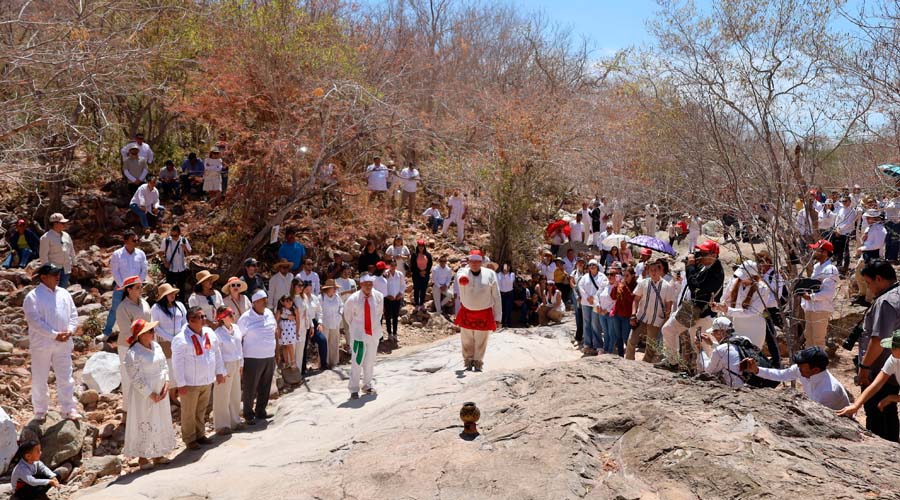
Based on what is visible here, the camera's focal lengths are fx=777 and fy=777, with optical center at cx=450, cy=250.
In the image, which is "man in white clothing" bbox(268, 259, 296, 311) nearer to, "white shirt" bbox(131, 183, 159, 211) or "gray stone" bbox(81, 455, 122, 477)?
"gray stone" bbox(81, 455, 122, 477)

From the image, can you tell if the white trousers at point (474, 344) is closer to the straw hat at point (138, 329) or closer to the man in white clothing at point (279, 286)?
the man in white clothing at point (279, 286)

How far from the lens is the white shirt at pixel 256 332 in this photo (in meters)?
8.70

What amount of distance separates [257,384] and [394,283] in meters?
4.24

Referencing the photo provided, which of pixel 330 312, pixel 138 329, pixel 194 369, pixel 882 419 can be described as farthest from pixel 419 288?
pixel 882 419

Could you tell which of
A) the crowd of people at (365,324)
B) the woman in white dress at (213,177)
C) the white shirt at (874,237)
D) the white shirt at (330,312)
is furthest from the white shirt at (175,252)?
the white shirt at (874,237)

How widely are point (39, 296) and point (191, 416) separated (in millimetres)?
2037

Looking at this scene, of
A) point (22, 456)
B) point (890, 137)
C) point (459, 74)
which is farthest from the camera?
point (459, 74)

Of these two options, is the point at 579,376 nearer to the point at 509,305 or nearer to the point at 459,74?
the point at 509,305

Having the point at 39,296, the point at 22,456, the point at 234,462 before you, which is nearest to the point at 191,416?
the point at 234,462

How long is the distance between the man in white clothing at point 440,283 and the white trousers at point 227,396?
6.67 m

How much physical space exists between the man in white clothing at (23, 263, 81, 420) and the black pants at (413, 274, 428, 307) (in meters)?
7.22

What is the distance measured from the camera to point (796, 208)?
1426 centimetres

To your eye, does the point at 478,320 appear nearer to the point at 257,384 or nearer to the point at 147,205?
the point at 257,384

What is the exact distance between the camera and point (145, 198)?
1508 cm
